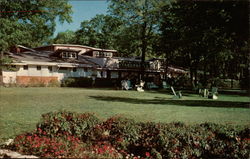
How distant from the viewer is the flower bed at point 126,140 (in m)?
5.88

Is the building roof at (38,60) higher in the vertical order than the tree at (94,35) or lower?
lower

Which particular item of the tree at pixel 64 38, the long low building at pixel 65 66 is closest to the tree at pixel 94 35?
the tree at pixel 64 38

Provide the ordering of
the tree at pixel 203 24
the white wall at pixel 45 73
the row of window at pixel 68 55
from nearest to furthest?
the tree at pixel 203 24
the white wall at pixel 45 73
the row of window at pixel 68 55

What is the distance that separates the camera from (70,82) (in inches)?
1451

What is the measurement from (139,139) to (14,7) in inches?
1146

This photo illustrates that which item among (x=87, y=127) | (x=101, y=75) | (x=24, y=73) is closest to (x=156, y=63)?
(x=101, y=75)

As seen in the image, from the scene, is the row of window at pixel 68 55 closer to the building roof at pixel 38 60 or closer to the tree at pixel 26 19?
the building roof at pixel 38 60

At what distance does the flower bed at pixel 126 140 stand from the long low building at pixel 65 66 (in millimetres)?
27763

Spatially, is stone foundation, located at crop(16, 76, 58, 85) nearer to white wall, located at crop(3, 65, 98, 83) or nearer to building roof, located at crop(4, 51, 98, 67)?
white wall, located at crop(3, 65, 98, 83)

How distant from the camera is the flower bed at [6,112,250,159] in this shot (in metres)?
5.88

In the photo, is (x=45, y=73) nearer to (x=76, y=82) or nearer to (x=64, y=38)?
(x=76, y=82)

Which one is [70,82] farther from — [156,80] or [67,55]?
[156,80]

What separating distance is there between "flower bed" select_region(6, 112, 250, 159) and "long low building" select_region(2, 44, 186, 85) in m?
27.8

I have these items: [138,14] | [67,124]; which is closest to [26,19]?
[138,14]
